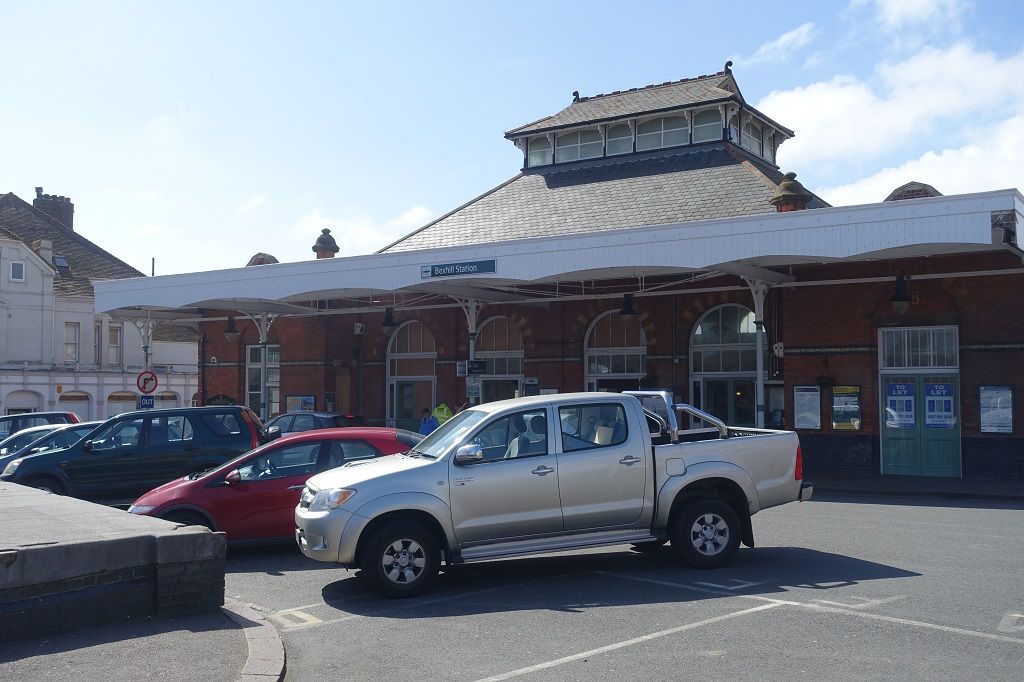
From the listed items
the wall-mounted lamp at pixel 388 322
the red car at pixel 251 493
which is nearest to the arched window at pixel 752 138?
the wall-mounted lamp at pixel 388 322

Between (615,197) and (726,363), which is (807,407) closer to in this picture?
(726,363)

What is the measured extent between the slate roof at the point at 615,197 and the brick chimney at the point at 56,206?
1460 inches

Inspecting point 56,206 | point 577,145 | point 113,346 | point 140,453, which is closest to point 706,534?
point 140,453

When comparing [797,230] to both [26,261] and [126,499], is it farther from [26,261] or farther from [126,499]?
[26,261]

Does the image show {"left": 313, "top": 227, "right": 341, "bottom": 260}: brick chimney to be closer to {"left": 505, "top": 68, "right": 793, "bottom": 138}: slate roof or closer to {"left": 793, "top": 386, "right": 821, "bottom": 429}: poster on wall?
{"left": 505, "top": 68, "right": 793, "bottom": 138}: slate roof

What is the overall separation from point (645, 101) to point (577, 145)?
A: 105 inches

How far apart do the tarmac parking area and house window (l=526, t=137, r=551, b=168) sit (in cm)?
2314

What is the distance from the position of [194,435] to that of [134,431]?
940 mm

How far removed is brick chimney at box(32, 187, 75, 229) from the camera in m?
59.3

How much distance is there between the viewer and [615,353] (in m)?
26.8

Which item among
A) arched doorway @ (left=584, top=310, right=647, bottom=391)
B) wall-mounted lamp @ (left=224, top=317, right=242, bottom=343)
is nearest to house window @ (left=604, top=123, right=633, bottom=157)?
arched doorway @ (left=584, top=310, right=647, bottom=391)

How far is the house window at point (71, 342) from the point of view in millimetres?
52844

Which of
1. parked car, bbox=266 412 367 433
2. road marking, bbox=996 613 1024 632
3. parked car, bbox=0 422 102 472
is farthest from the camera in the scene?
parked car, bbox=266 412 367 433

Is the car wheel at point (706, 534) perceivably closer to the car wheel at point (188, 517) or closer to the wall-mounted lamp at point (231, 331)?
the car wheel at point (188, 517)
